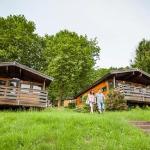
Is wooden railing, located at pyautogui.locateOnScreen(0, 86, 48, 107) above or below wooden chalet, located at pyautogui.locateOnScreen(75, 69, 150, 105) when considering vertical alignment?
below

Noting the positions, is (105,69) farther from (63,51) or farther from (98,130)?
(98,130)

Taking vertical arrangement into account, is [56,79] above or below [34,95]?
above

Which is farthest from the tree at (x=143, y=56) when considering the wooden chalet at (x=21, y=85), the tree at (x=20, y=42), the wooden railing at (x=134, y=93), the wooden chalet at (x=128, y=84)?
the wooden chalet at (x=21, y=85)

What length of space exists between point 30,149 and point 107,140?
3448 mm

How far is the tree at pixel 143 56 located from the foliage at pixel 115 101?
65.3 ft

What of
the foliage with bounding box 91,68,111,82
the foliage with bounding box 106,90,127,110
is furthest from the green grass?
the foliage with bounding box 91,68,111,82

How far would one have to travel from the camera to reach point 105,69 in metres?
69.8

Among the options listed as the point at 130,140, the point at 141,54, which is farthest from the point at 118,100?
the point at 141,54

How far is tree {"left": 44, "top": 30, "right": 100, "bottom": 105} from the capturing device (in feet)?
154

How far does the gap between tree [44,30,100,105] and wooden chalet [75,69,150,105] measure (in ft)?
20.8

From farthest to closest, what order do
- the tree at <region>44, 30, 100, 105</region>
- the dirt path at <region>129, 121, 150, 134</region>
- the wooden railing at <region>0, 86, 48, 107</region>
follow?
the tree at <region>44, 30, 100, 105</region>
the wooden railing at <region>0, 86, 48, 107</region>
the dirt path at <region>129, 121, 150, 134</region>

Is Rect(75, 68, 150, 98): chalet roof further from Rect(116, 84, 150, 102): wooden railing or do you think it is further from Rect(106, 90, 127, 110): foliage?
Rect(106, 90, 127, 110): foliage

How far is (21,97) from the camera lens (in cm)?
2855

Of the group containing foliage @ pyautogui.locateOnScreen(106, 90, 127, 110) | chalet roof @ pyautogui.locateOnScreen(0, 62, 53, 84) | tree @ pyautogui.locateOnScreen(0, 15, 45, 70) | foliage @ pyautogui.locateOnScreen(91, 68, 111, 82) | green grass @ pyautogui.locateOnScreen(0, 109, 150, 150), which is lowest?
green grass @ pyautogui.locateOnScreen(0, 109, 150, 150)
